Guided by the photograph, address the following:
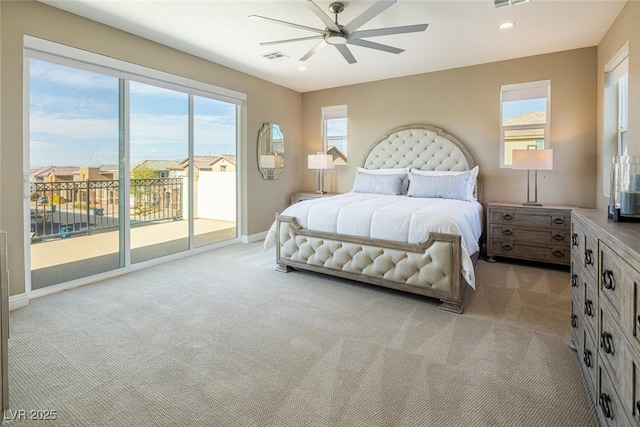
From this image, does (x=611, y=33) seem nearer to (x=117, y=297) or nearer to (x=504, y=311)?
(x=504, y=311)

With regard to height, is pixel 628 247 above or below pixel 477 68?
below

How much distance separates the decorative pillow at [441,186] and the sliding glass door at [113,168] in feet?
9.98

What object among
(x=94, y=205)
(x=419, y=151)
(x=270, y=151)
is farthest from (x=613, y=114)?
(x=94, y=205)

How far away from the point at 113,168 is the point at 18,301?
1.60 meters

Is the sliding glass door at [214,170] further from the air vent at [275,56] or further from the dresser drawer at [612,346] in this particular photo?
the dresser drawer at [612,346]

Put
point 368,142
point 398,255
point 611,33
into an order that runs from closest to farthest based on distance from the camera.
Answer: point 398,255
point 611,33
point 368,142

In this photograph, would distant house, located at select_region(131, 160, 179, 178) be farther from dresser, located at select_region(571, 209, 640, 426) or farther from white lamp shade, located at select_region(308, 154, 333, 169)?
dresser, located at select_region(571, 209, 640, 426)

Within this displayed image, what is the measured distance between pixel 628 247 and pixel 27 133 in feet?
14.0

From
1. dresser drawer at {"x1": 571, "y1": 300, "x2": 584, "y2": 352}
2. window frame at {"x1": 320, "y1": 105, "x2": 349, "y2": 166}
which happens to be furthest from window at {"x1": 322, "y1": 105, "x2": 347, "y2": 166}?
dresser drawer at {"x1": 571, "y1": 300, "x2": 584, "y2": 352}

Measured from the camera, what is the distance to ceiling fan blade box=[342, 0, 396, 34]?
2547mm

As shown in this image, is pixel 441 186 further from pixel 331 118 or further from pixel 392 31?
pixel 331 118

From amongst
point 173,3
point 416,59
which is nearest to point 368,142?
point 416,59

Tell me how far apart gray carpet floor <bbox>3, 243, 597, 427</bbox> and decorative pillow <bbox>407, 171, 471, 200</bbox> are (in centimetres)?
140

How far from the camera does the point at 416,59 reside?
15.1 ft
